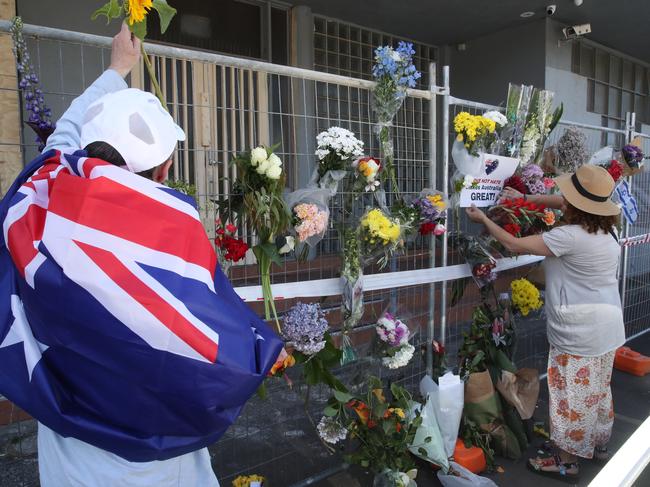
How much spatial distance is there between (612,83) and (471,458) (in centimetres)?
812

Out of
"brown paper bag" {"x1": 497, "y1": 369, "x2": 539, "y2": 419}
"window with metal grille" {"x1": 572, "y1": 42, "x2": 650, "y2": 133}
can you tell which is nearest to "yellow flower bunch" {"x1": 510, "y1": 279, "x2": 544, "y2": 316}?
"brown paper bag" {"x1": 497, "y1": 369, "x2": 539, "y2": 419}

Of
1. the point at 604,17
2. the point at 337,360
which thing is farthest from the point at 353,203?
the point at 604,17

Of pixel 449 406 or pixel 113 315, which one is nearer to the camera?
pixel 113 315

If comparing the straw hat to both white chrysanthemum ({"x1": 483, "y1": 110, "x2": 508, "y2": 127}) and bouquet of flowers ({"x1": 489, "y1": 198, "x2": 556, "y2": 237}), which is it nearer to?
bouquet of flowers ({"x1": 489, "y1": 198, "x2": 556, "y2": 237})

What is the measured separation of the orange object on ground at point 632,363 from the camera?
4.55m

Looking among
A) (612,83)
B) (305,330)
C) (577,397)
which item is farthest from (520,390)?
(612,83)

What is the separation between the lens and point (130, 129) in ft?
3.98

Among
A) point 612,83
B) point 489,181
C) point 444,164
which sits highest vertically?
point 612,83

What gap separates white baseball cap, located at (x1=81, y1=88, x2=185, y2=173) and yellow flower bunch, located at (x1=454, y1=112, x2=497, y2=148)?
211 cm

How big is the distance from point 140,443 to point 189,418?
12 centimetres

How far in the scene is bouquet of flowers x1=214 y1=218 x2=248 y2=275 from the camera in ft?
6.78

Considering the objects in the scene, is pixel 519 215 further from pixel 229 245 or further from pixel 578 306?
pixel 229 245

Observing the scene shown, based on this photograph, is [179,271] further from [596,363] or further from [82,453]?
[596,363]

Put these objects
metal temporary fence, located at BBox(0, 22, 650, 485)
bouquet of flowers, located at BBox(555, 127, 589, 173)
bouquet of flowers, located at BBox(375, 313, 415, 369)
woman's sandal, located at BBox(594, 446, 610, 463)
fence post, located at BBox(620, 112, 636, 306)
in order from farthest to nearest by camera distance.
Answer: fence post, located at BBox(620, 112, 636, 306) < bouquet of flowers, located at BBox(555, 127, 589, 173) < woman's sandal, located at BBox(594, 446, 610, 463) < bouquet of flowers, located at BBox(375, 313, 415, 369) < metal temporary fence, located at BBox(0, 22, 650, 485)
